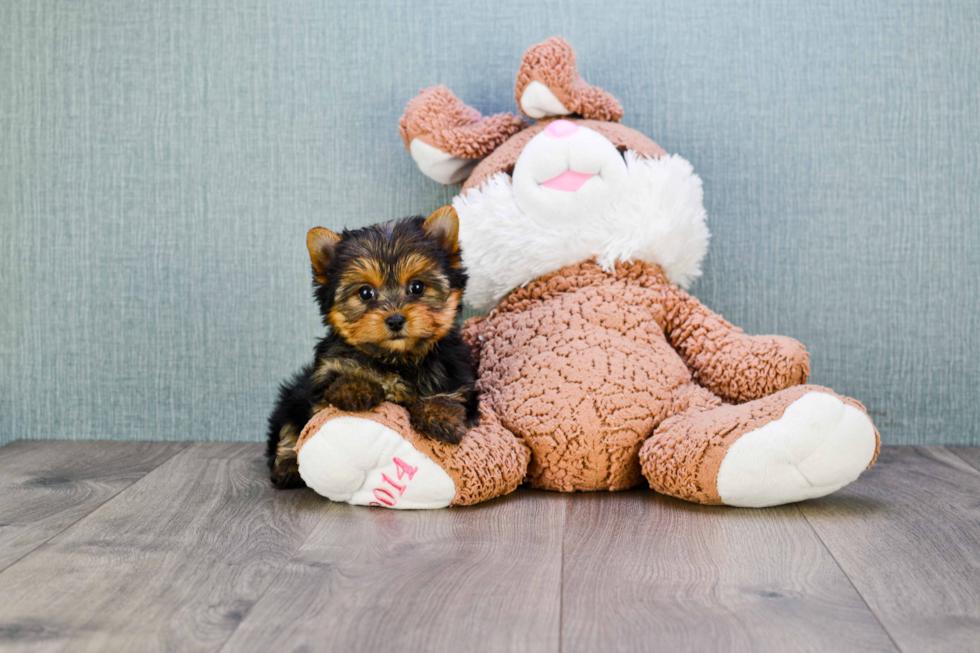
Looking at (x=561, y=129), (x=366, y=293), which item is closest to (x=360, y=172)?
(x=561, y=129)

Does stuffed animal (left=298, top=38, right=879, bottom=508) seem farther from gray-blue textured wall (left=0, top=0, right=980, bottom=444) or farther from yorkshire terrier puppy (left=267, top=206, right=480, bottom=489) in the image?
gray-blue textured wall (left=0, top=0, right=980, bottom=444)

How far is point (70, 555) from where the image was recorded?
133cm

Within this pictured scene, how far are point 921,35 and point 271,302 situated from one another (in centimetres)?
194

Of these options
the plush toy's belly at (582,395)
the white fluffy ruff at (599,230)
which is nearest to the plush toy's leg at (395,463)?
the plush toy's belly at (582,395)

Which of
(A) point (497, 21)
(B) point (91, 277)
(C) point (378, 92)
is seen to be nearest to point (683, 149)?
(A) point (497, 21)

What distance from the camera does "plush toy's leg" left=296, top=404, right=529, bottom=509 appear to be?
147 cm

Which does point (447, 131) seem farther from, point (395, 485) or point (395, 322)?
point (395, 485)

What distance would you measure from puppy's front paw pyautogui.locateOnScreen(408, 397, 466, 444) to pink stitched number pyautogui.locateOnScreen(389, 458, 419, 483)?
2.7 inches

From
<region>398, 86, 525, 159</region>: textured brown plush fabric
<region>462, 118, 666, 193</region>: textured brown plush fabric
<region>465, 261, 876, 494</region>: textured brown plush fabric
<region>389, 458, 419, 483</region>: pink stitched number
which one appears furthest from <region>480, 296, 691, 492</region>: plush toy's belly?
<region>398, 86, 525, 159</region>: textured brown plush fabric

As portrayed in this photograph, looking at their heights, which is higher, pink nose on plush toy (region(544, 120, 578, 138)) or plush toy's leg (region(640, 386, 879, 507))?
pink nose on plush toy (region(544, 120, 578, 138))

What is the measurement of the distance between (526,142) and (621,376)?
0.63 m

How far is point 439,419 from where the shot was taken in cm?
149

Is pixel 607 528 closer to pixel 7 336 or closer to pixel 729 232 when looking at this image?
pixel 729 232

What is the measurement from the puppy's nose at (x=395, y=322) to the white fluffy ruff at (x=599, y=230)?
1.54 feet
